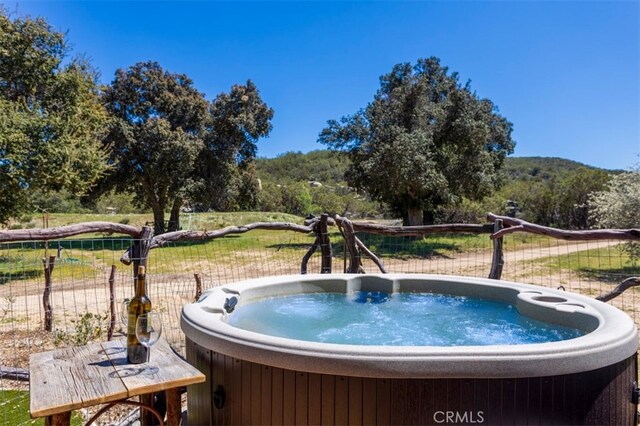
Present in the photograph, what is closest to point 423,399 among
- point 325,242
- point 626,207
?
point 325,242

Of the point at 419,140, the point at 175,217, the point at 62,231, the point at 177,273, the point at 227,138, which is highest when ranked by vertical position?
the point at 227,138

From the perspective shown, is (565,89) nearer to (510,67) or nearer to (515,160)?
(510,67)

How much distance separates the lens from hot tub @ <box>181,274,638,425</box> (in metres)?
1.76

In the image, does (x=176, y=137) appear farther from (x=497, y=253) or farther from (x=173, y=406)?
(x=173, y=406)

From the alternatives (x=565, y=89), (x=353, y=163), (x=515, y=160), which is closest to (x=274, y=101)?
(x=353, y=163)

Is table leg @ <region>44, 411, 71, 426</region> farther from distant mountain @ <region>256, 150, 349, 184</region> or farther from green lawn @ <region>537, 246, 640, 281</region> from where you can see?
distant mountain @ <region>256, 150, 349, 184</region>

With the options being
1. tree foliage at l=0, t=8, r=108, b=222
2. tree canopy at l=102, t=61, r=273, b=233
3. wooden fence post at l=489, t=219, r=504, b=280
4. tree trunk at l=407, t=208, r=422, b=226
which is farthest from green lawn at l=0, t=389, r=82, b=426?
tree trunk at l=407, t=208, r=422, b=226

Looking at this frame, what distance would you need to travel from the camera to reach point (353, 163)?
1437cm

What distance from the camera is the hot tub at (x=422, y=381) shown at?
1759 mm

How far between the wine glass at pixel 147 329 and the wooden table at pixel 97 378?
0.10m

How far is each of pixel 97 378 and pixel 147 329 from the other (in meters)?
0.24

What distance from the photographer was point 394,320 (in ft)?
11.6

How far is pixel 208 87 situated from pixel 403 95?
813cm

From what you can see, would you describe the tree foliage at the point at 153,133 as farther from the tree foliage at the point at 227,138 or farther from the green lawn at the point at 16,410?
the green lawn at the point at 16,410
